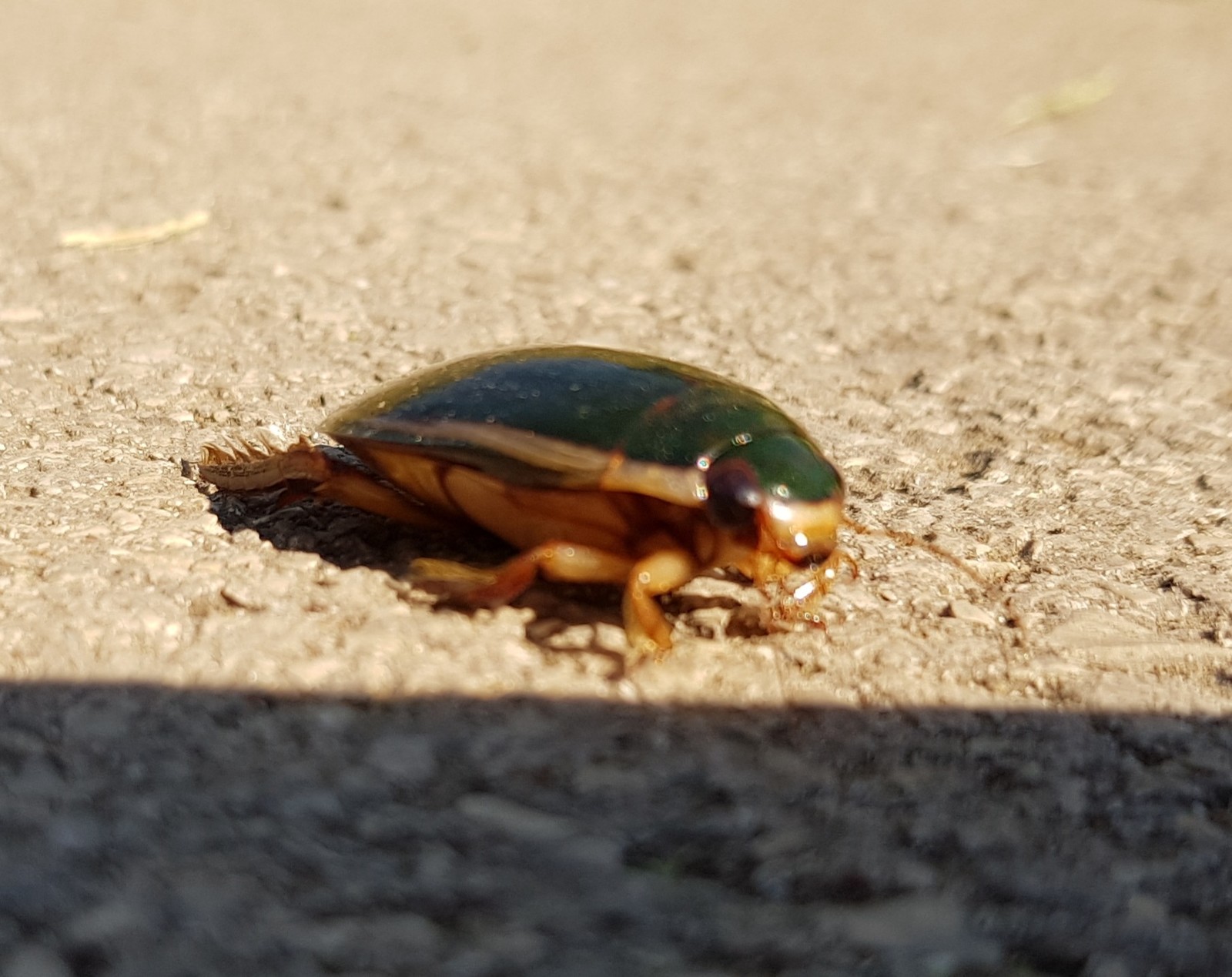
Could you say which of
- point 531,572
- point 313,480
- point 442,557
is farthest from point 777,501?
point 313,480

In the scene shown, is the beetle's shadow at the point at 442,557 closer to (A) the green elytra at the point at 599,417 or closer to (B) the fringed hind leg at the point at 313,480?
(B) the fringed hind leg at the point at 313,480

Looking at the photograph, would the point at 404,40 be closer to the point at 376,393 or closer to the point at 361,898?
the point at 376,393

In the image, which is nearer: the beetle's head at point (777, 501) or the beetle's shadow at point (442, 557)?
the beetle's head at point (777, 501)

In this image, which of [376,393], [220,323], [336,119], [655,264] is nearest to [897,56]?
[336,119]

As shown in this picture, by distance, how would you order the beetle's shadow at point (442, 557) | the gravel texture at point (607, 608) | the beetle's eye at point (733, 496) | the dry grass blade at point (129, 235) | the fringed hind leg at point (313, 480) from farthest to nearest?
the dry grass blade at point (129, 235) → the fringed hind leg at point (313, 480) → the beetle's shadow at point (442, 557) → the beetle's eye at point (733, 496) → the gravel texture at point (607, 608)

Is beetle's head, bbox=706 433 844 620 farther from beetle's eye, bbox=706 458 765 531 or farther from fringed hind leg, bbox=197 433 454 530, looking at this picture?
fringed hind leg, bbox=197 433 454 530

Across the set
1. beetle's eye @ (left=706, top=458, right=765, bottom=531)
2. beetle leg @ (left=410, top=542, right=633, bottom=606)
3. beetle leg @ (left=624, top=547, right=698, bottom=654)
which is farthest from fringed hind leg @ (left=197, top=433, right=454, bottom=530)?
beetle's eye @ (left=706, top=458, right=765, bottom=531)

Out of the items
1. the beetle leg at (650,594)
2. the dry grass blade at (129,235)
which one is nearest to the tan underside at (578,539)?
the beetle leg at (650,594)
